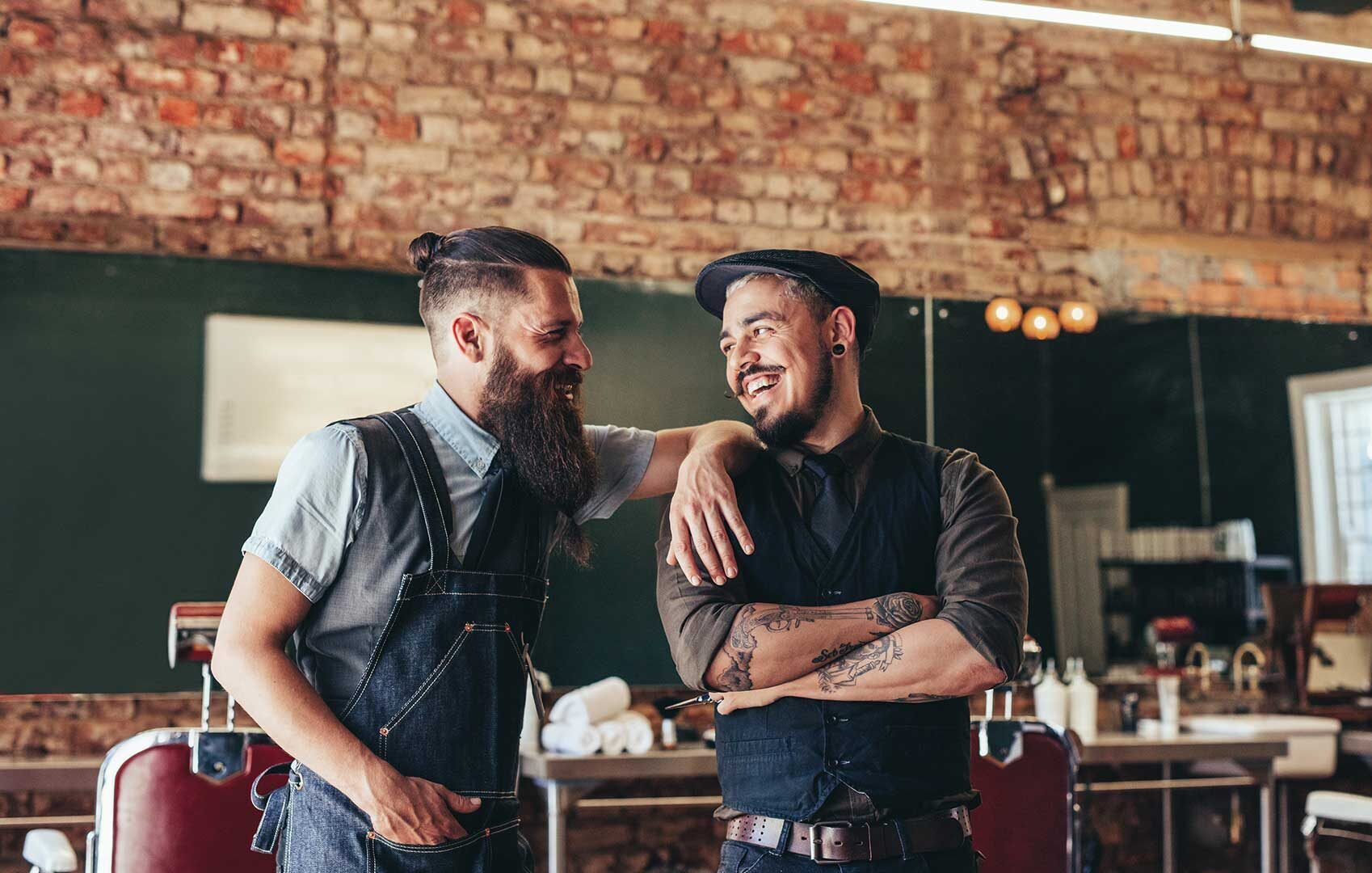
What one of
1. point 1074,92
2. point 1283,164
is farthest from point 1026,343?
point 1283,164

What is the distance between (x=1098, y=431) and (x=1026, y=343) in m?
0.47

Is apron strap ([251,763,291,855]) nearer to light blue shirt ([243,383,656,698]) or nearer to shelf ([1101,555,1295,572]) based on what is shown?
light blue shirt ([243,383,656,698])

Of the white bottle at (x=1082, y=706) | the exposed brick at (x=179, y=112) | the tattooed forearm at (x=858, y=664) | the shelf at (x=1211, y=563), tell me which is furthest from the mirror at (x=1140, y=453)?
the tattooed forearm at (x=858, y=664)

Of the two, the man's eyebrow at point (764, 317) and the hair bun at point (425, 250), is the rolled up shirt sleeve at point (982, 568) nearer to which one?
the man's eyebrow at point (764, 317)

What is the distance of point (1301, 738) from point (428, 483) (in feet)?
13.9

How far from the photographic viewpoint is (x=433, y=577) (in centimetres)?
196

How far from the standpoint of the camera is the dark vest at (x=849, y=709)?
1998 millimetres

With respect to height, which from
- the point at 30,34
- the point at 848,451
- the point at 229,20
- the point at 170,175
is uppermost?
the point at 229,20

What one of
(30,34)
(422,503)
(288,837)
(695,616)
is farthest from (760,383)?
(30,34)

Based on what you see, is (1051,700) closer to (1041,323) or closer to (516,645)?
(1041,323)

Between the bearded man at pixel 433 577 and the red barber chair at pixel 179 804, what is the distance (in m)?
0.54

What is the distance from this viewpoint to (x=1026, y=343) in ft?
17.4

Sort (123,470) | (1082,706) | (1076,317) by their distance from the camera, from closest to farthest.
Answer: (123,470) → (1082,706) → (1076,317)

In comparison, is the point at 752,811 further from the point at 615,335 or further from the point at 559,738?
the point at 615,335
